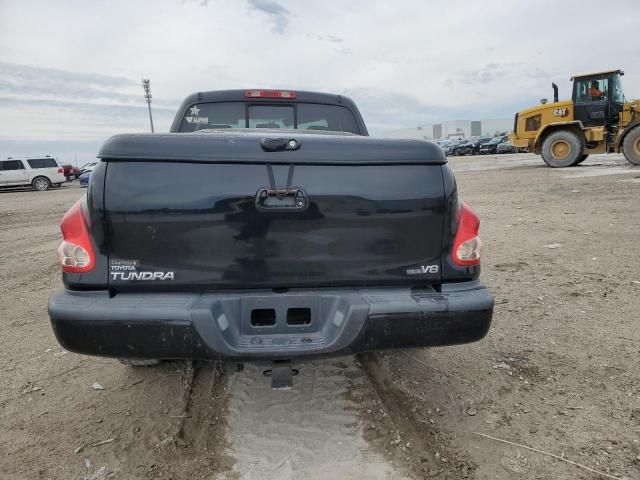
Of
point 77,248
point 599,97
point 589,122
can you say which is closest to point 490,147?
point 589,122

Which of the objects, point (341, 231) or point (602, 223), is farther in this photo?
point (602, 223)

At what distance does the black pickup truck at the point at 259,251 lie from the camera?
1992 millimetres

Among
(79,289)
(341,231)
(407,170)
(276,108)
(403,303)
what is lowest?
(403,303)

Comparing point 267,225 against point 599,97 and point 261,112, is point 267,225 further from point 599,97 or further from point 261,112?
point 599,97

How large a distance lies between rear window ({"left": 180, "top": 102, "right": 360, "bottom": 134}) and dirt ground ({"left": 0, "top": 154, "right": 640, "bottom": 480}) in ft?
7.23

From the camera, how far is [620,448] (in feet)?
7.27

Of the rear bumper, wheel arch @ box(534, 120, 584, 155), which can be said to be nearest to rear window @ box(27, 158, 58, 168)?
wheel arch @ box(534, 120, 584, 155)

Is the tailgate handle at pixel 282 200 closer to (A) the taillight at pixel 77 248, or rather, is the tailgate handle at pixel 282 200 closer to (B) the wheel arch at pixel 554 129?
(A) the taillight at pixel 77 248

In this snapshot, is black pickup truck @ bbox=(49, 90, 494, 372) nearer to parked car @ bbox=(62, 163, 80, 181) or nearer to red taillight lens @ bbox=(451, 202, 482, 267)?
red taillight lens @ bbox=(451, 202, 482, 267)

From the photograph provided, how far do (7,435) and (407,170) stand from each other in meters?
2.55

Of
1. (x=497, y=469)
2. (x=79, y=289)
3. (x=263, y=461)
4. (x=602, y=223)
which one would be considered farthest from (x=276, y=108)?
(x=602, y=223)

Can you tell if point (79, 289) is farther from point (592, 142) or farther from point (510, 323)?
point (592, 142)

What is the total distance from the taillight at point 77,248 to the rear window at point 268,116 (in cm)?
222

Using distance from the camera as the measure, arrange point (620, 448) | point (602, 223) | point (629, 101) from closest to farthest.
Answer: point (620, 448) < point (602, 223) < point (629, 101)
